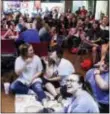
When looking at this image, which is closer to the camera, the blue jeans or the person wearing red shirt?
the blue jeans

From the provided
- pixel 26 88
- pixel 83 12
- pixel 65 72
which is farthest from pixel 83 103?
pixel 83 12

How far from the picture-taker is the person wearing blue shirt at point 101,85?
342 cm

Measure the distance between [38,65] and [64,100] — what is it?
76cm

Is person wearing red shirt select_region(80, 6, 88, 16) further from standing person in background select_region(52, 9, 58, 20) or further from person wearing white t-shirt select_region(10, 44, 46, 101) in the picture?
A: person wearing white t-shirt select_region(10, 44, 46, 101)

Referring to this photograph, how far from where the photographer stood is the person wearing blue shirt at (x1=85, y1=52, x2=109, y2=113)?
3.42 m

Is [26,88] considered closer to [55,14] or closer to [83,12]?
[83,12]

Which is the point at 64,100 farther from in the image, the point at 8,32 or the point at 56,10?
the point at 56,10

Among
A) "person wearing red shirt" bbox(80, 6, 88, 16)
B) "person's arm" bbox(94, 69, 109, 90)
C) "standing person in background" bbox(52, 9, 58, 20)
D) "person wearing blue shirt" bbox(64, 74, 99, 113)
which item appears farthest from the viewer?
"standing person in background" bbox(52, 9, 58, 20)

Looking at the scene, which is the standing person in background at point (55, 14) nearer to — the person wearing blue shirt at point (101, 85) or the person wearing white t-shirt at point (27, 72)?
the person wearing white t-shirt at point (27, 72)

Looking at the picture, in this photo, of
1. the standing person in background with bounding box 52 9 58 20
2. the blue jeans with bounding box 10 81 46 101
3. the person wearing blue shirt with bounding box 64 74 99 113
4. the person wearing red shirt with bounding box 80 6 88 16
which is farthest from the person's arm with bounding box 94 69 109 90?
the standing person in background with bounding box 52 9 58 20

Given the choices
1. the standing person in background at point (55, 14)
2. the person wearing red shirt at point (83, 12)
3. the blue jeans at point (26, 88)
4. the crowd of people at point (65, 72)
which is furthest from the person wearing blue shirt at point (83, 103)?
the standing person in background at point (55, 14)

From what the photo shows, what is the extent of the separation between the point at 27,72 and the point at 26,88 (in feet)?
0.84

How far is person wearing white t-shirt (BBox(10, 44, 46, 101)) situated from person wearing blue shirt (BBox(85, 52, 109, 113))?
1.52 meters

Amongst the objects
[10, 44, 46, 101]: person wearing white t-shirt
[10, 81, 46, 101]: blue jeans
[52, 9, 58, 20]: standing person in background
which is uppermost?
[52, 9, 58, 20]: standing person in background
